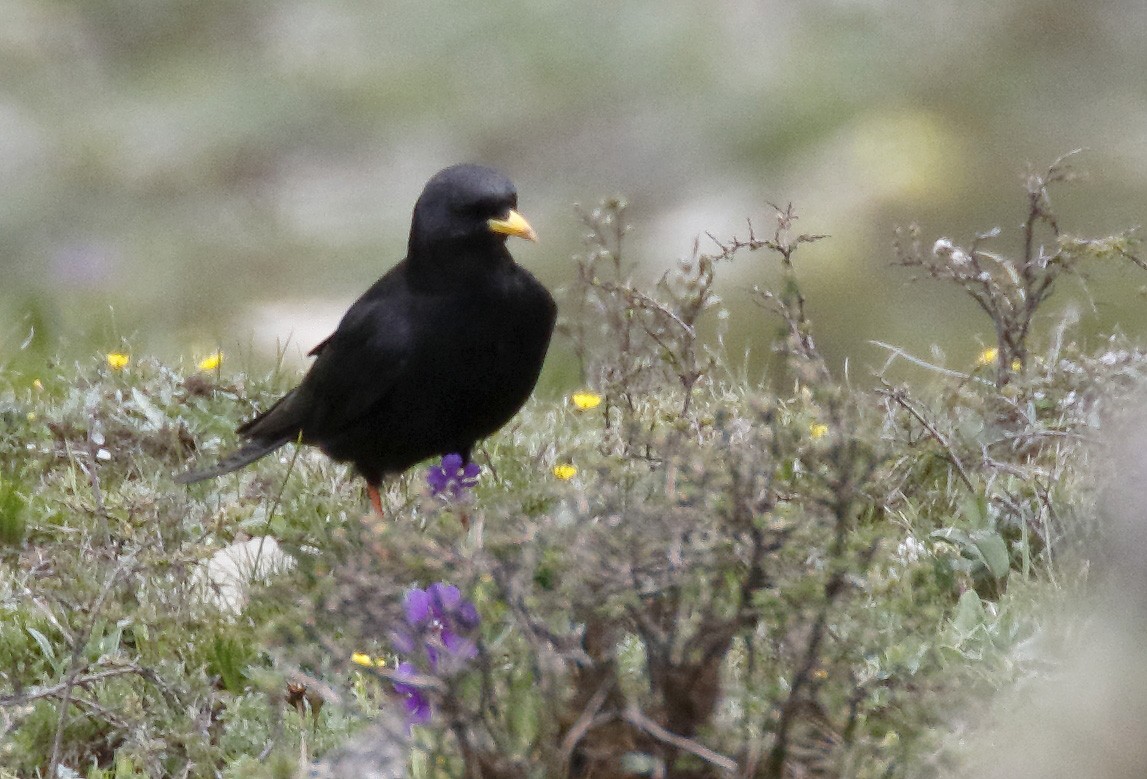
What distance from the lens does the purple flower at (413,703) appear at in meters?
2.69

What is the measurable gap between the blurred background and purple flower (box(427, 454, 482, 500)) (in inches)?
Result: 120

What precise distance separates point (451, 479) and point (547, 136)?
6.78 m

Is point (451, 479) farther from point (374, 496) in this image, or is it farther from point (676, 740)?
point (676, 740)

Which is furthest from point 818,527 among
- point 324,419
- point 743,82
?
point 743,82

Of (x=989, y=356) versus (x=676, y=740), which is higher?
(x=989, y=356)

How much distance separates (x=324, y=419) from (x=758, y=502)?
270 cm

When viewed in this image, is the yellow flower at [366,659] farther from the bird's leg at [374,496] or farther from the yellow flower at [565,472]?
the bird's leg at [374,496]

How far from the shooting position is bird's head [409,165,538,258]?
15.3 ft

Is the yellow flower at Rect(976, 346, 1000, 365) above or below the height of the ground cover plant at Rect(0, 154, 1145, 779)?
above

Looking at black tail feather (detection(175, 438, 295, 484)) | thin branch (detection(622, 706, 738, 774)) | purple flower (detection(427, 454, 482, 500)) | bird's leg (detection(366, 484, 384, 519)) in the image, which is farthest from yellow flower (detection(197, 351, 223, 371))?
thin branch (detection(622, 706, 738, 774))

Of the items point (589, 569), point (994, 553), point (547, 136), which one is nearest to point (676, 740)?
point (589, 569)

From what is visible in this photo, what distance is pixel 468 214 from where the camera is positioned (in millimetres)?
4695

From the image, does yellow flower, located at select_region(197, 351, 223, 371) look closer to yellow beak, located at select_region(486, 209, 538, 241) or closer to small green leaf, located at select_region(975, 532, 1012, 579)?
yellow beak, located at select_region(486, 209, 538, 241)

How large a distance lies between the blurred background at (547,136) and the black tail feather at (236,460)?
2.23 metres
